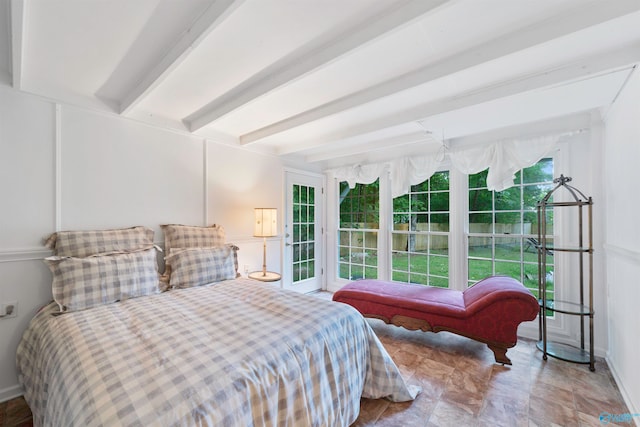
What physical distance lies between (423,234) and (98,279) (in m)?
3.50

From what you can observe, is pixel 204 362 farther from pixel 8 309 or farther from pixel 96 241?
pixel 8 309

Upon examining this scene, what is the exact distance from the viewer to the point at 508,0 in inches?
50.4

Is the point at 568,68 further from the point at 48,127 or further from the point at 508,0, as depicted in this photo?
the point at 48,127

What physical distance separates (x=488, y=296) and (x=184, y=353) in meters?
2.40

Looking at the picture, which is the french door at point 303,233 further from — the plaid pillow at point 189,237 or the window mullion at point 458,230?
the window mullion at point 458,230

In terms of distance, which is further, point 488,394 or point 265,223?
point 265,223

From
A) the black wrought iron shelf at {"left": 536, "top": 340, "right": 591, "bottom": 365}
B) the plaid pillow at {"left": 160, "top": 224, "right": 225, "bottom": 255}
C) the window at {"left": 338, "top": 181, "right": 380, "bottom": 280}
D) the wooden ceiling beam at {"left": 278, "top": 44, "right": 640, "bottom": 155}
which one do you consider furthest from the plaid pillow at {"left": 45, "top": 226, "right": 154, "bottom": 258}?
the black wrought iron shelf at {"left": 536, "top": 340, "right": 591, "bottom": 365}

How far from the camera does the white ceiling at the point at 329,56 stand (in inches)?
53.1

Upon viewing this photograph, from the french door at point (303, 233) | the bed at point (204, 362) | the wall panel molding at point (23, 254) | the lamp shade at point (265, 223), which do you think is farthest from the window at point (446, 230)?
the wall panel molding at point (23, 254)

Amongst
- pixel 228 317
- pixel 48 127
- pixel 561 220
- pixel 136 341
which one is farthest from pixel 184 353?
pixel 561 220

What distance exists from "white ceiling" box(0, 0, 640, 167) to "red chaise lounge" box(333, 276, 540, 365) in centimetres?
162

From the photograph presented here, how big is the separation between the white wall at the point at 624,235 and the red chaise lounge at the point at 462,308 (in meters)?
0.53

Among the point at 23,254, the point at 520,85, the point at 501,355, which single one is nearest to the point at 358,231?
the point at 501,355

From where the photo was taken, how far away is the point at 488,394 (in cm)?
196
